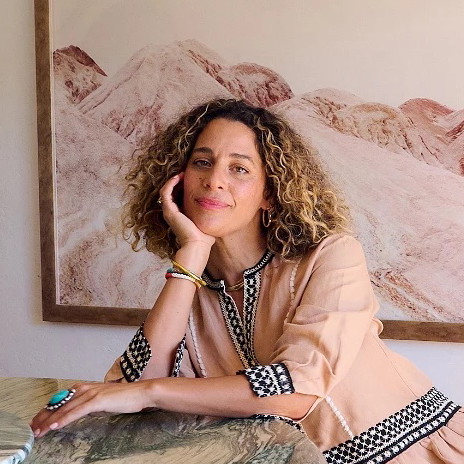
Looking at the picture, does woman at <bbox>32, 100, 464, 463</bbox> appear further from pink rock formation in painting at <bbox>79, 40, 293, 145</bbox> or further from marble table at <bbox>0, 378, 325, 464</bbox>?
pink rock formation in painting at <bbox>79, 40, 293, 145</bbox>

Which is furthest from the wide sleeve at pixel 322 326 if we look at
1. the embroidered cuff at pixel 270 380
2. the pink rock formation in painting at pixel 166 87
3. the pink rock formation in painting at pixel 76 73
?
the pink rock formation in painting at pixel 76 73

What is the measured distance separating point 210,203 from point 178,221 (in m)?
0.11

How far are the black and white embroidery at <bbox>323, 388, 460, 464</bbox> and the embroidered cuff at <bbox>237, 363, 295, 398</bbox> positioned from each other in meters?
0.21

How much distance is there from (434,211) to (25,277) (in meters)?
1.68

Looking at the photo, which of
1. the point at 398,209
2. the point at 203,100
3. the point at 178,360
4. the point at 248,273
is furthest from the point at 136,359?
the point at 203,100

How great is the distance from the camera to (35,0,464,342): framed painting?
253cm

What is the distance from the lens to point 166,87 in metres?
2.79

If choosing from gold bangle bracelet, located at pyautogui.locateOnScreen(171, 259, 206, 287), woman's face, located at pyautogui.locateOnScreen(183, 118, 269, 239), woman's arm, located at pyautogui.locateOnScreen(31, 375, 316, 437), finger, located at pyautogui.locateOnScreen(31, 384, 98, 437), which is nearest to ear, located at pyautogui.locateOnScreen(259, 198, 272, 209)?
woman's face, located at pyautogui.locateOnScreen(183, 118, 269, 239)

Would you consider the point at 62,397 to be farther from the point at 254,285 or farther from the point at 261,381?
the point at 254,285

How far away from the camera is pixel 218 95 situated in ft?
8.98

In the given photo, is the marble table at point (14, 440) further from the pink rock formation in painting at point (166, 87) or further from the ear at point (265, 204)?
the pink rock formation in painting at point (166, 87)

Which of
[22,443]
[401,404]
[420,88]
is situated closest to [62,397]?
[22,443]

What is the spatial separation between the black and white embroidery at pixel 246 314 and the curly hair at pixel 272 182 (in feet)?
0.24

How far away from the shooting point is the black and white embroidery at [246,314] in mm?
1661
